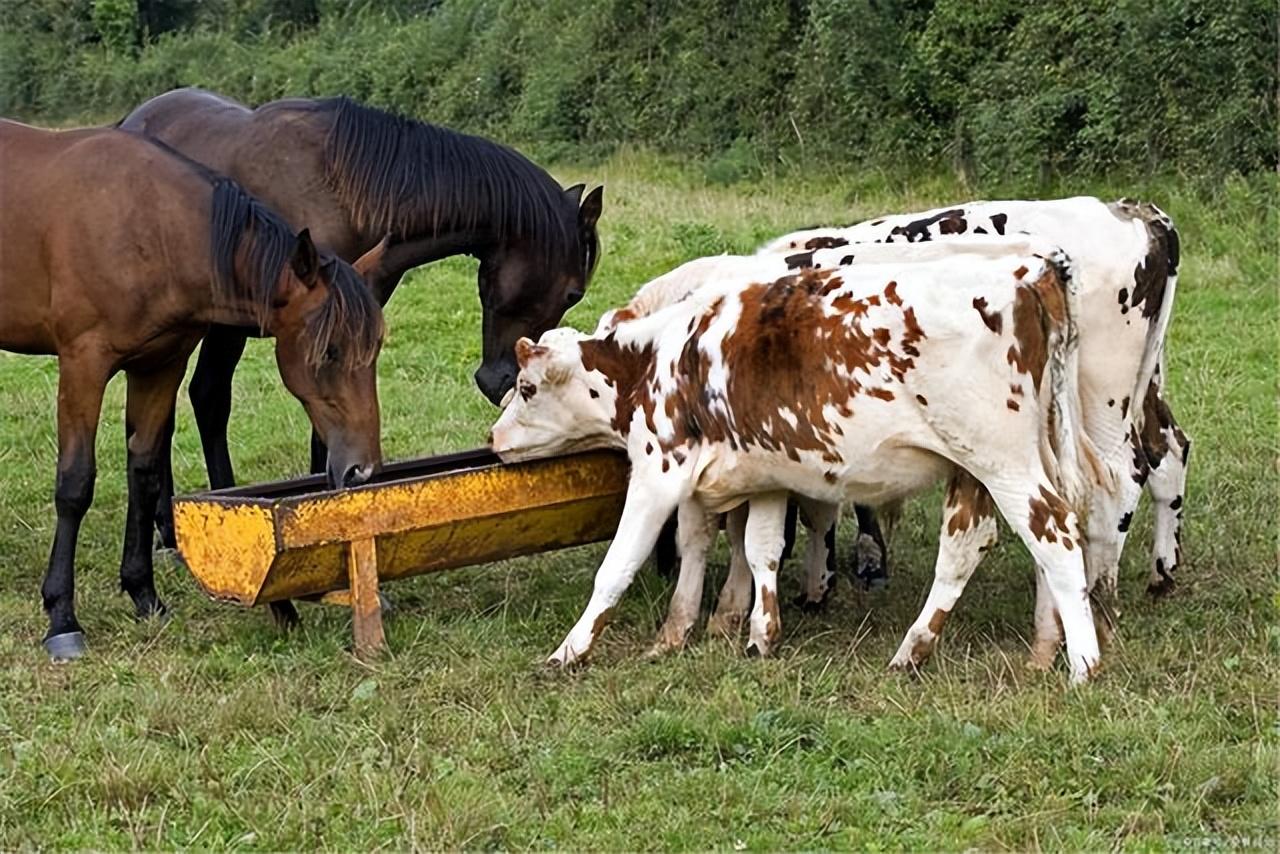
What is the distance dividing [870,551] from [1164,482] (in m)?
1.31

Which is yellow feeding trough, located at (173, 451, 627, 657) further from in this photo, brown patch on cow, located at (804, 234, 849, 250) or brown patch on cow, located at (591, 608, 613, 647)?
brown patch on cow, located at (804, 234, 849, 250)

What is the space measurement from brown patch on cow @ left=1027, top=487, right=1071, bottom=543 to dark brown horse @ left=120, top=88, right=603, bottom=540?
124 inches

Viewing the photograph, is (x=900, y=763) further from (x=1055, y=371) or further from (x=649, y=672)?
(x=1055, y=371)

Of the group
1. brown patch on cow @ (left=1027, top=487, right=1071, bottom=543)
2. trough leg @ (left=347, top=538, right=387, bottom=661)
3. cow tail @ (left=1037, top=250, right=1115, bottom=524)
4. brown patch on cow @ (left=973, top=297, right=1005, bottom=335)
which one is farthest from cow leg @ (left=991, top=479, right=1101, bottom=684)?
trough leg @ (left=347, top=538, right=387, bottom=661)

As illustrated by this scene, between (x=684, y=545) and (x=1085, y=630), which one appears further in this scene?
(x=684, y=545)

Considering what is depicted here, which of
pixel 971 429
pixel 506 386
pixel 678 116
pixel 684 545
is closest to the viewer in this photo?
pixel 971 429

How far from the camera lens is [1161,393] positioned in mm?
7449

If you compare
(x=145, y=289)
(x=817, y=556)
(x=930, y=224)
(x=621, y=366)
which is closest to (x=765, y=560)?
(x=817, y=556)

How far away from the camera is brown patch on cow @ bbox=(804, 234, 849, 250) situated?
7422 millimetres

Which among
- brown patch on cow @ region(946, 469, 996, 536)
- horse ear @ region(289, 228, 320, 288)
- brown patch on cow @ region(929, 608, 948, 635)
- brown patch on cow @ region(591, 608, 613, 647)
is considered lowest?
brown patch on cow @ region(591, 608, 613, 647)

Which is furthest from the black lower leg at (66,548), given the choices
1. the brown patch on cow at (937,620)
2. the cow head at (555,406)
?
the brown patch on cow at (937,620)

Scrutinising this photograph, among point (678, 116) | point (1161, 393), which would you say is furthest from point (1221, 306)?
point (678, 116)

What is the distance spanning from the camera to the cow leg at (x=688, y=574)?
21.5 ft

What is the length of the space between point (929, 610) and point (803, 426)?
817 mm
